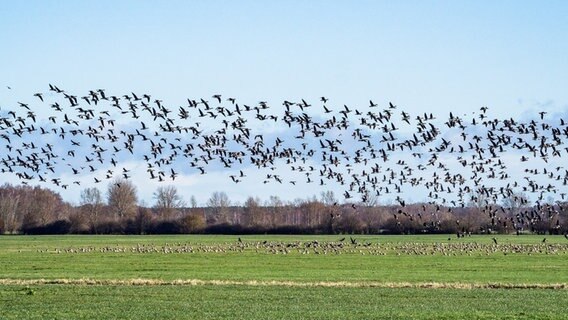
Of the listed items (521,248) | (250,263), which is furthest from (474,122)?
(521,248)

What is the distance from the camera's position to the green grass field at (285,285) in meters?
38.0

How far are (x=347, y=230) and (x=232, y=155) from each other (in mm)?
106043

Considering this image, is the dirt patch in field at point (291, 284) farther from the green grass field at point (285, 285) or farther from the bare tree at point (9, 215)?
the bare tree at point (9, 215)

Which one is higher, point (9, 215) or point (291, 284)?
point (9, 215)

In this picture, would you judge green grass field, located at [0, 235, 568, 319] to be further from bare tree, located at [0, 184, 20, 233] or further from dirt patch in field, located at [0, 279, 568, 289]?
bare tree, located at [0, 184, 20, 233]

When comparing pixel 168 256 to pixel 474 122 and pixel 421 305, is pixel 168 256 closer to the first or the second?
pixel 474 122

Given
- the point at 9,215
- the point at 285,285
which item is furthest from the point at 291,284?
the point at 9,215

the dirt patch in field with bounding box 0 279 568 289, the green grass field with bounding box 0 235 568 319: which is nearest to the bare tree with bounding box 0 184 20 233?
the green grass field with bounding box 0 235 568 319

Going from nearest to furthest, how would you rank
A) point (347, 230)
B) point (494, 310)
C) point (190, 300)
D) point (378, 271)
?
point (494, 310) → point (190, 300) → point (378, 271) → point (347, 230)

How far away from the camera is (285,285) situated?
170ft

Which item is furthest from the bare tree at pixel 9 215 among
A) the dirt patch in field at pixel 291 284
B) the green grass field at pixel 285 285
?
the dirt patch in field at pixel 291 284

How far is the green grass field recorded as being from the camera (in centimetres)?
3803

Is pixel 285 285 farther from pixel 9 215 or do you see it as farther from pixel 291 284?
pixel 9 215

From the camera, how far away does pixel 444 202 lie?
6762 centimetres
